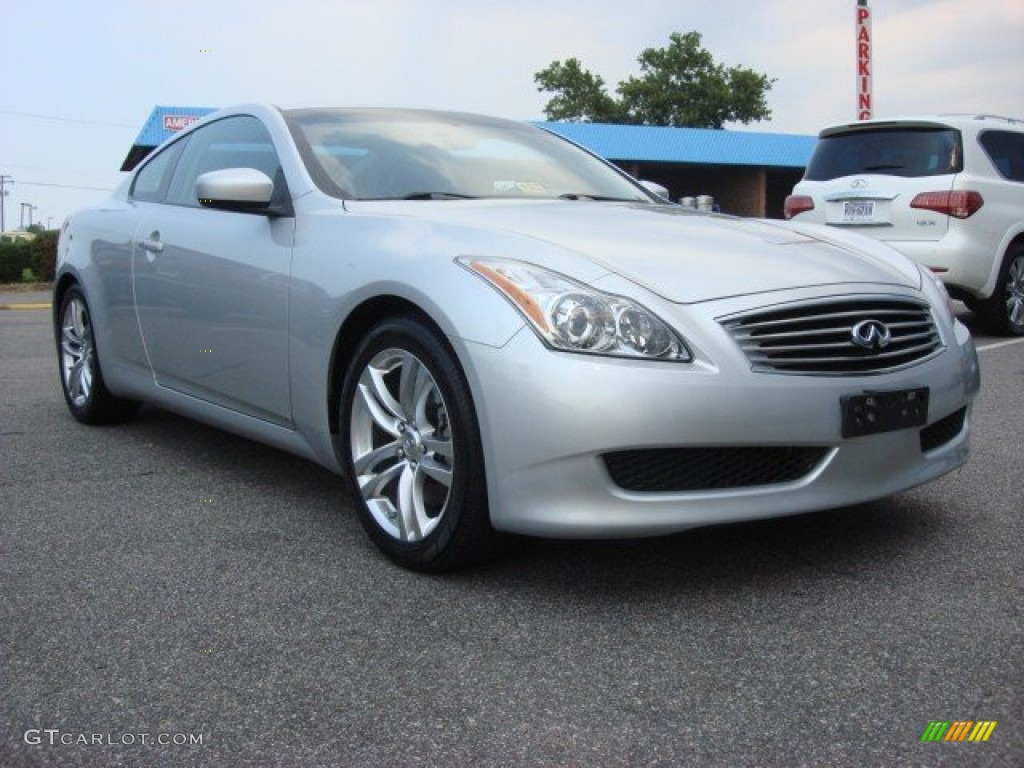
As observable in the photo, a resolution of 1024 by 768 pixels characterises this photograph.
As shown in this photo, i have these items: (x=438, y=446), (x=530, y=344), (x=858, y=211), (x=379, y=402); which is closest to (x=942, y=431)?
(x=530, y=344)

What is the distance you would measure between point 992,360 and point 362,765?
252 inches

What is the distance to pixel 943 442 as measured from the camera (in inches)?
134

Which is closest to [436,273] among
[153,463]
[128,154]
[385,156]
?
[385,156]

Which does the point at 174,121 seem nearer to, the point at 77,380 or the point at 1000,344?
the point at 1000,344

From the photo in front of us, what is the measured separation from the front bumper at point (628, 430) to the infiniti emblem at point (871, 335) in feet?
0.38

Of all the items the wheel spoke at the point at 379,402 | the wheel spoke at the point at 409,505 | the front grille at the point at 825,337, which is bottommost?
the wheel spoke at the point at 409,505

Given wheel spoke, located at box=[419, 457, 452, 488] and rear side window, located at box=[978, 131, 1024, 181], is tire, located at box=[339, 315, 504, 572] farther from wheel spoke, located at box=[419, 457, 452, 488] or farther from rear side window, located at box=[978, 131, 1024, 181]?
rear side window, located at box=[978, 131, 1024, 181]

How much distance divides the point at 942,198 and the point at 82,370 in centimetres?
609

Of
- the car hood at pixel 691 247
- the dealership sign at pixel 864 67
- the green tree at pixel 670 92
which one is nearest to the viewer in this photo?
the car hood at pixel 691 247

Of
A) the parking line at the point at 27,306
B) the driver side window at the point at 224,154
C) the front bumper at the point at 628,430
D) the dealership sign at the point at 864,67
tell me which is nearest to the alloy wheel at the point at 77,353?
the driver side window at the point at 224,154

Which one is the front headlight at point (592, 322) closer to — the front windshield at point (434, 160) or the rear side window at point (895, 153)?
the front windshield at point (434, 160)

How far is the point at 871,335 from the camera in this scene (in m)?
3.09

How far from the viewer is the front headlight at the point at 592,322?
2.83 meters

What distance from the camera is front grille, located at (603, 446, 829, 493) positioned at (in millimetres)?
2844
